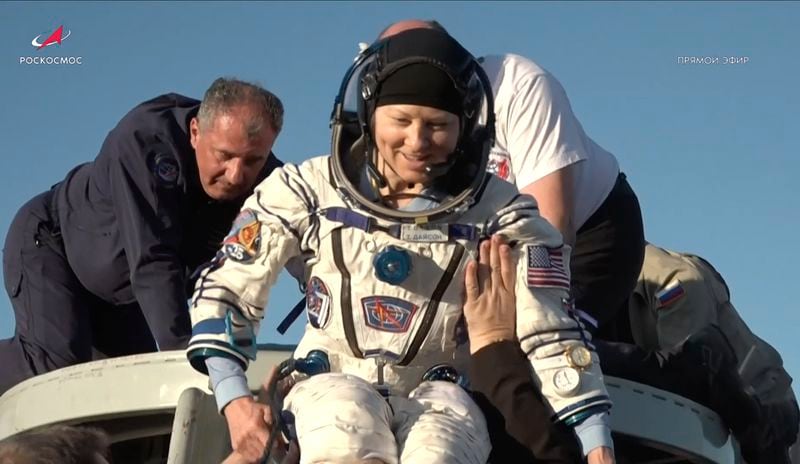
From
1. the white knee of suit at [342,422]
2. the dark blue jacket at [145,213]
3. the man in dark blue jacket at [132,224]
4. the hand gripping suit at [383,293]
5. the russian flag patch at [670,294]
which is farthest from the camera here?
the man in dark blue jacket at [132,224]

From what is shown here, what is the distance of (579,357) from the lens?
14.4 ft

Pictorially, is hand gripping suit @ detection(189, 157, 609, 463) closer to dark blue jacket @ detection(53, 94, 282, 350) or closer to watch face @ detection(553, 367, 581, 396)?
watch face @ detection(553, 367, 581, 396)

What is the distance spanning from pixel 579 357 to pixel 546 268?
29 cm

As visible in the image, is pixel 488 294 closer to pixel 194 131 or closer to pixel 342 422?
pixel 342 422

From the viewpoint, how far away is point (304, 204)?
4.46 meters

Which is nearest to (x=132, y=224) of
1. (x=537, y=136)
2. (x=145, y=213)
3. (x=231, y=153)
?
(x=145, y=213)

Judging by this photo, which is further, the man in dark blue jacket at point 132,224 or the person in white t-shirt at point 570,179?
the man in dark blue jacket at point 132,224

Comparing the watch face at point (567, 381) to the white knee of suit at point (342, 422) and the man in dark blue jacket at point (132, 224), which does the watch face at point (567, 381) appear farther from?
the man in dark blue jacket at point (132, 224)

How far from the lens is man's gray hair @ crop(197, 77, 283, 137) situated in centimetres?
649

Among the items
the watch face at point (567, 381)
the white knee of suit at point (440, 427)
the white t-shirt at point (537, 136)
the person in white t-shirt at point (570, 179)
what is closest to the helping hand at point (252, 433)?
the white knee of suit at point (440, 427)

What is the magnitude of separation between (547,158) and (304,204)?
154 cm

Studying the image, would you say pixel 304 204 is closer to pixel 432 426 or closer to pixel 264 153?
pixel 432 426

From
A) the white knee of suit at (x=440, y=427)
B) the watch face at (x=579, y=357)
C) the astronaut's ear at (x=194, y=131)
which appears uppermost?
the astronaut's ear at (x=194, y=131)

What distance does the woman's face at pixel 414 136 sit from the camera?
4.40 m
